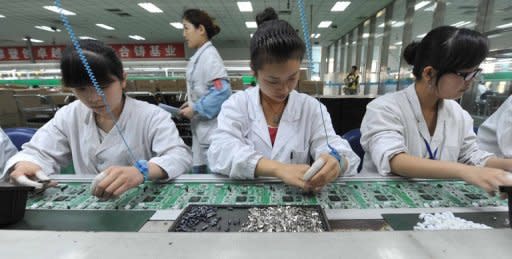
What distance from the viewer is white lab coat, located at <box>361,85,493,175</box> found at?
1132 mm

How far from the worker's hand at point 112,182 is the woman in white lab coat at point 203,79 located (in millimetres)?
1070

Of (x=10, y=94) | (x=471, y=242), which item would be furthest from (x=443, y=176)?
(x=10, y=94)

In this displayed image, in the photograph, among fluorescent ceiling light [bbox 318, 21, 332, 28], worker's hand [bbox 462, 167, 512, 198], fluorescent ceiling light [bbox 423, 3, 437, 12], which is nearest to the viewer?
worker's hand [bbox 462, 167, 512, 198]

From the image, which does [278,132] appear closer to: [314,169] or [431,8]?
[314,169]

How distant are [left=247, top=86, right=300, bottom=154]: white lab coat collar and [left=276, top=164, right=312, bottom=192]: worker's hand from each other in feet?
0.84

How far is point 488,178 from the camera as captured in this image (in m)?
0.75

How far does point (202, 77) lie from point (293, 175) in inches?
51.2

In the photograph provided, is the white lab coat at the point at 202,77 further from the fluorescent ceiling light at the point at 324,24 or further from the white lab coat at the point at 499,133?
the fluorescent ceiling light at the point at 324,24

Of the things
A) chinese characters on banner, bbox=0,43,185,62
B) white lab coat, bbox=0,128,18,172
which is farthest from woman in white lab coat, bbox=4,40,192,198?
chinese characters on banner, bbox=0,43,185,62

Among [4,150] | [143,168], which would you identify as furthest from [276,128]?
[4,150]

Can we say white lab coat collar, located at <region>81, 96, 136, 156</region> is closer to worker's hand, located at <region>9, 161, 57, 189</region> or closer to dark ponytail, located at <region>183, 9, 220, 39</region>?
worker's hand, located at <region>9, 161, 57, 189</region>

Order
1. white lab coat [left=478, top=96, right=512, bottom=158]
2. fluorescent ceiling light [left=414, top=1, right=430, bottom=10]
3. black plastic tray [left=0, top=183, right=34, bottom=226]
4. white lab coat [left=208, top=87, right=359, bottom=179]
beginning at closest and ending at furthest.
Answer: black plastic tray [left=0, top=183, right=34, bottom=226] → white lab coat [left=208, top=87, right=359, bottom=179] → white lab coat [left=478, top=96, right=512, bottom=158] → fluorescent ceiling light [left=414, top=1, right=430, bottom=10]

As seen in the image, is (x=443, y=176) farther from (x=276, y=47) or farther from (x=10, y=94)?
(x=10, y=94)

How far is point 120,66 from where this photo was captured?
101cm
